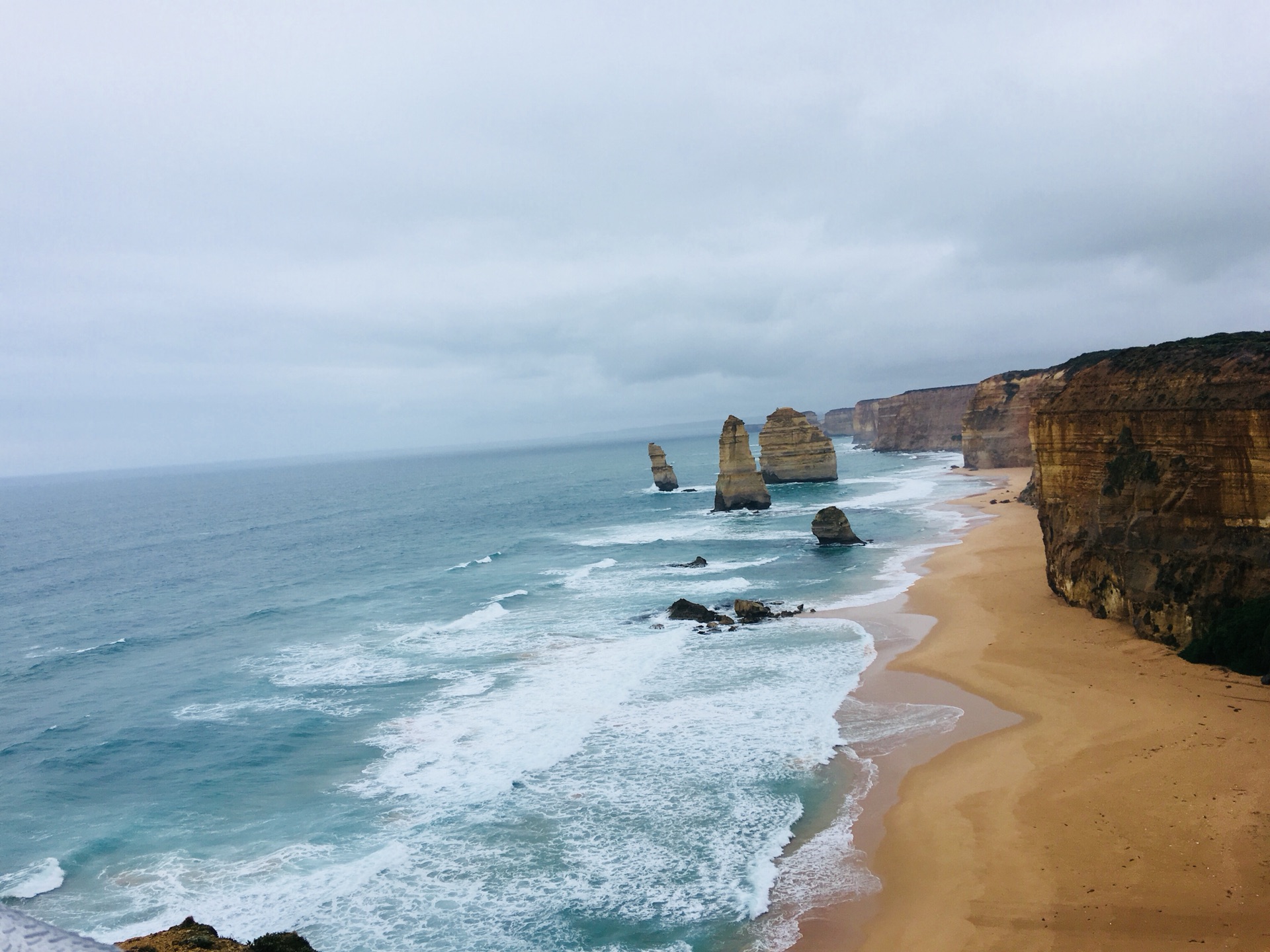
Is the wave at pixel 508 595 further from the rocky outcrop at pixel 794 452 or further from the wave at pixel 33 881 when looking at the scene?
the rocky outcrop at pixel 794 452

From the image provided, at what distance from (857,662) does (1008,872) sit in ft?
41.6

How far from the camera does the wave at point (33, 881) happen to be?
16547mm

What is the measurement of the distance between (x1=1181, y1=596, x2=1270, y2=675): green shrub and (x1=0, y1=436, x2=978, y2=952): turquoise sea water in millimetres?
7290

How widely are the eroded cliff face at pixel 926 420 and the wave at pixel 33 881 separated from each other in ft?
438

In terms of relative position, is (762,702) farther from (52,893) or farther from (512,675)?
(52,893)

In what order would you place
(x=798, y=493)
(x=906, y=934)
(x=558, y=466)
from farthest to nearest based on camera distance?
(x=558, y=466) < (x=798, y=493) < (x=906, y=934)

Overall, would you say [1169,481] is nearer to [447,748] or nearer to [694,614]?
[694,614]

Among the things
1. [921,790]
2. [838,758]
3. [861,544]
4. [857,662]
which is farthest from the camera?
[861,544]

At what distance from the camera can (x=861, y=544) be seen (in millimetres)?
50281

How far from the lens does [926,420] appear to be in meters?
138

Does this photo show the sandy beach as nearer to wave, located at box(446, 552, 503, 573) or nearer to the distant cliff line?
the distant cliff line

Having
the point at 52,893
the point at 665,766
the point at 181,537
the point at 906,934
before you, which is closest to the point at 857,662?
the point at 665,766

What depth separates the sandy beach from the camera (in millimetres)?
13078

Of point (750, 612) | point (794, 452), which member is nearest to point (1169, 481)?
point (750, 612)
